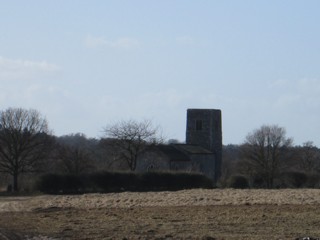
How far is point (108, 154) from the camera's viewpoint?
287 feet

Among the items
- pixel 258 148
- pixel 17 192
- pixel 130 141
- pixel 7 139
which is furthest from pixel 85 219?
pixel 258 148

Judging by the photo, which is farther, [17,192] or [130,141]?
[130,141]

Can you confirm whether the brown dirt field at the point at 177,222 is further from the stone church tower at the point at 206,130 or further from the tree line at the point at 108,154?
the stone church tower at the point at 206,130

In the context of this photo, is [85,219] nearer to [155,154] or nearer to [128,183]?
[128,183]

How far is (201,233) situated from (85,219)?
919cm

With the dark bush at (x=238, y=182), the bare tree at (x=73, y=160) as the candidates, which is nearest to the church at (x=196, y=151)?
the dark bush at (x=238, y=182)

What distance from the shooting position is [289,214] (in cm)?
2919

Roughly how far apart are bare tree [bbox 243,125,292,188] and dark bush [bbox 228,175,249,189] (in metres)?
9.86

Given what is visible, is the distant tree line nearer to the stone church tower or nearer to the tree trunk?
the stone church tower

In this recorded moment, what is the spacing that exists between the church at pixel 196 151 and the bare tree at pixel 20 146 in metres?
16.1

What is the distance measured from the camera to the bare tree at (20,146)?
72.6 m

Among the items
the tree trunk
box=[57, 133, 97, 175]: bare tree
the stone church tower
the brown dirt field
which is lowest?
the brown dirt field

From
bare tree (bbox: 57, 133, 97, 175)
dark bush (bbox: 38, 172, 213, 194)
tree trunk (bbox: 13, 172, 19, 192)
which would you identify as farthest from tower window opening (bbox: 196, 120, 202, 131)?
tree trunk (bbox: 13, 172, 19, 192)

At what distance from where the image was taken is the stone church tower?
105m
